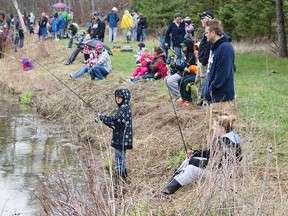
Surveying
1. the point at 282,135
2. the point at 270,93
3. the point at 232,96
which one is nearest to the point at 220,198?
the point at 232,96

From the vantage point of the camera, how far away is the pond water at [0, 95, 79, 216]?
8891 mm

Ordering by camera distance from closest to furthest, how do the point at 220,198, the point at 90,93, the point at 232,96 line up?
the point at 220,198 → the point at 232,96 → the point at 90,93

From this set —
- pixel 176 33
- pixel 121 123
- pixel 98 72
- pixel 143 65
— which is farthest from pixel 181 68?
pixel 98 72

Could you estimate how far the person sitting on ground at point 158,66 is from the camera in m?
15.3

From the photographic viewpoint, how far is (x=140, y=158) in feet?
31.5

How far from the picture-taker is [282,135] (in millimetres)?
9320

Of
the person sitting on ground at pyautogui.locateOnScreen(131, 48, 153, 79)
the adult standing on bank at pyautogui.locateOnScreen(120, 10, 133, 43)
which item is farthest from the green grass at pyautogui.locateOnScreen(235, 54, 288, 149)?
the adult standing on bank at pyautogui.locateOnScreen(120, 10, 133, 43)

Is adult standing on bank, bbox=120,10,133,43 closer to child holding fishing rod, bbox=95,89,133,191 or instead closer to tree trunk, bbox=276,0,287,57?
tree trunk, bbox=276,0,287,57

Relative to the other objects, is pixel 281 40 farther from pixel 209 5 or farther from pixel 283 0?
pixel 209 5

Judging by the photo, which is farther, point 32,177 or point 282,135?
point 32,177

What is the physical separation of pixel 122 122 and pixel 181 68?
3988 mm

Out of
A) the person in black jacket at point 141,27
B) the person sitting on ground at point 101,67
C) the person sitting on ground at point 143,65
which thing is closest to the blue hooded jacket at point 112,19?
the person in black jacket at point 141,27

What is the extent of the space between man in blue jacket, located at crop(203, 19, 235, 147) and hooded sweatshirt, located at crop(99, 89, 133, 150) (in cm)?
132

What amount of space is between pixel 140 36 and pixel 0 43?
281 inches
